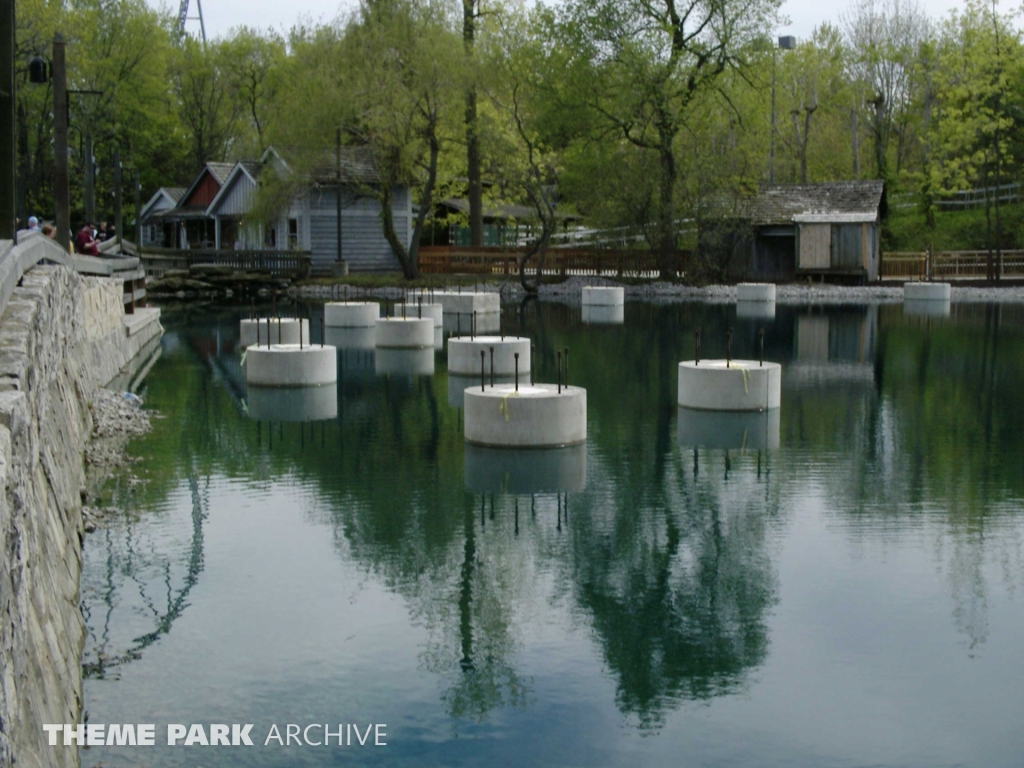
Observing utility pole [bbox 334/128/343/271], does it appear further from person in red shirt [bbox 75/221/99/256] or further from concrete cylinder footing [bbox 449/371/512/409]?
concrete cylinder footing [bbox 449/371/512/409]

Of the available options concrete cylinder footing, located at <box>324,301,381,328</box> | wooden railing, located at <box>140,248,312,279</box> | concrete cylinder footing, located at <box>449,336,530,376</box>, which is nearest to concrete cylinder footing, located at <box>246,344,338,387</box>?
concrete cylinder footing, located at <box>449,336,530,376</box>

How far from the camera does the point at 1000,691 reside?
872 cm

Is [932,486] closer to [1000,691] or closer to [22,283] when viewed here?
[1000,691]

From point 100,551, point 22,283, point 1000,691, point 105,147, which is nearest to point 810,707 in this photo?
point 1000,691

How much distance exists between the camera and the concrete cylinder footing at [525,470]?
14.7m

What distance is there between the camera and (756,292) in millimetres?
45844

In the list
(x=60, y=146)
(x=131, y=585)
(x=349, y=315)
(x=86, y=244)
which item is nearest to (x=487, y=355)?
(x=60, y=146)

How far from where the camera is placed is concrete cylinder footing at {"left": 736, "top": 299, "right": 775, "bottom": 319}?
4069cm

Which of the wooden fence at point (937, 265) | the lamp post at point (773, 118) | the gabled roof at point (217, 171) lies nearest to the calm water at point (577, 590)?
the wooden fence at point (937, 265)

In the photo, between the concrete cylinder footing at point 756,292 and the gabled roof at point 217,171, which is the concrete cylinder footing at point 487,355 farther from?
the gabled roof at point 217,171

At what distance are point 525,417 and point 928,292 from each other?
3293cm

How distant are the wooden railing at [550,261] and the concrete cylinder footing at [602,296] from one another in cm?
1322

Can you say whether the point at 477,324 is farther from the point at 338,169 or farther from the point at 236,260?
the point at 236,260

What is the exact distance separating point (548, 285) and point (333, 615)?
46.3 m
